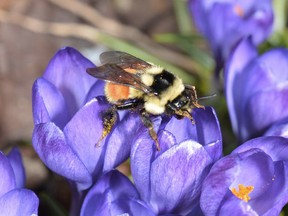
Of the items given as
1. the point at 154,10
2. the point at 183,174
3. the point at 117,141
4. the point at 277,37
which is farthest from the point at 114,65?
the point at 154,10

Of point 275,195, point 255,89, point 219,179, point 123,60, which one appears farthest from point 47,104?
point 255,89

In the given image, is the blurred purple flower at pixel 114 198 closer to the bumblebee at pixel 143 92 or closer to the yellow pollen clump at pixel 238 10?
the bumblebee at pixel 143 92

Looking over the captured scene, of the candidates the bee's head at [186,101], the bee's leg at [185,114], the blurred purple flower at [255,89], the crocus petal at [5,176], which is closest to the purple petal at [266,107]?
the blurred purple flower at [255,89]

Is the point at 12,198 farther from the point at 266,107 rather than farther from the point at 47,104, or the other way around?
the point at 266,107

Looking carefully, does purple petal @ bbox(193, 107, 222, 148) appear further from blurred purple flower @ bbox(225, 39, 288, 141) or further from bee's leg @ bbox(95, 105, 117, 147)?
blurred purple flower @ bbox(225, 39, 288, 141)

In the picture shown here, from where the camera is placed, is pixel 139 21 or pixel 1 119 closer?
pixel 1 119

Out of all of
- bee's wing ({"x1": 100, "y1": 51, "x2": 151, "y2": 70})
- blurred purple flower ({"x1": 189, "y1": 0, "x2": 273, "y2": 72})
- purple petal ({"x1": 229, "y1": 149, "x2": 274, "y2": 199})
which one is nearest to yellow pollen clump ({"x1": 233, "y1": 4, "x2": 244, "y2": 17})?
blurred purple flower ({"x1": 189, "y1": 0, "x2": 273, "y2": 72})

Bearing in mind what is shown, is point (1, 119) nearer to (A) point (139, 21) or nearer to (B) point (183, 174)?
(A) point (139, 21)
